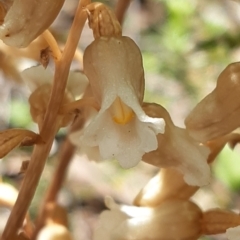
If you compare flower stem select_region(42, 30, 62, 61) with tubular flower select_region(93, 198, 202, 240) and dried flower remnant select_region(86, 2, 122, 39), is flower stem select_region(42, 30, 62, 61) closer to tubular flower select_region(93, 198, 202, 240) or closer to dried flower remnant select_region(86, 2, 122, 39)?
dried flower remnant select_region(86, 2, 122, 39)

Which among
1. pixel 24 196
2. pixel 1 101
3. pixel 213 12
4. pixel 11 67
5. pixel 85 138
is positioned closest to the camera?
pixel 85 138

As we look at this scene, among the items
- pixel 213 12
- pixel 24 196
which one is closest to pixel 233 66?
pixel 24 196

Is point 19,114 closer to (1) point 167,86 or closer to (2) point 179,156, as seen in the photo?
(1) point 167,86

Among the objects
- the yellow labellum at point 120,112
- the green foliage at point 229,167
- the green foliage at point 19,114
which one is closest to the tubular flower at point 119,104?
the yellow labellum at point 120,112

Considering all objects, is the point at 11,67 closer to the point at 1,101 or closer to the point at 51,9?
the point at 51,9

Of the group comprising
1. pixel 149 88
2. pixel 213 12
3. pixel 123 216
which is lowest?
pixel 149 88

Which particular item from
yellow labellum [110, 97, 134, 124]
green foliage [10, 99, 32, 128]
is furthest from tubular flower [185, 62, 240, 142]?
green foliage [10, 99, 32, 128]
